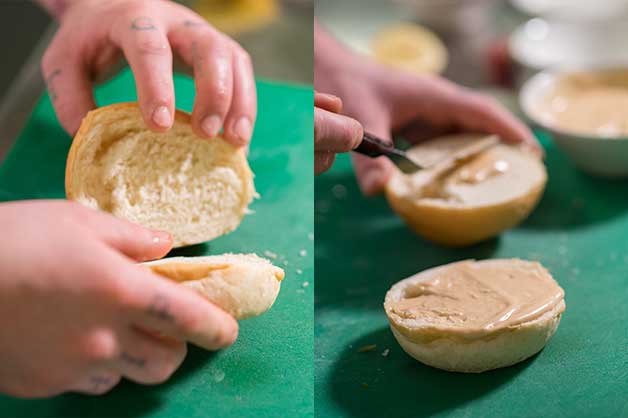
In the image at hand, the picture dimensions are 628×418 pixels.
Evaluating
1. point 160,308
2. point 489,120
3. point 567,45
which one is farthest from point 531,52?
point 160,308

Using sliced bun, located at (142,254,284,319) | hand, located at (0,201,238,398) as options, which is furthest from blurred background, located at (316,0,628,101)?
hand, located at (0,201,238,398)

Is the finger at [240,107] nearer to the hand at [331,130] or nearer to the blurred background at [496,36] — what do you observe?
the hand at [331,130]

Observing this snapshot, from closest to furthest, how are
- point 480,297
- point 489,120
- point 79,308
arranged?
point 79,308
point 480,297
point 489,120

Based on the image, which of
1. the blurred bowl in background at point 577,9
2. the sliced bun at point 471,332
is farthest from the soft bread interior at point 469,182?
the blurred bowl in background at point 577,9

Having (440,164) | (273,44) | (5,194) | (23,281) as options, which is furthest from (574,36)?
(23,281)

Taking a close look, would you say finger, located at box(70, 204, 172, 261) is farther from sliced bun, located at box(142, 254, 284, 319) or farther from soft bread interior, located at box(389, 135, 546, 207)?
soft bread interior, located at box(389, 135, 546, 207)

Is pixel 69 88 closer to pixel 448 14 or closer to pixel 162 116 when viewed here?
pixel 162 116
